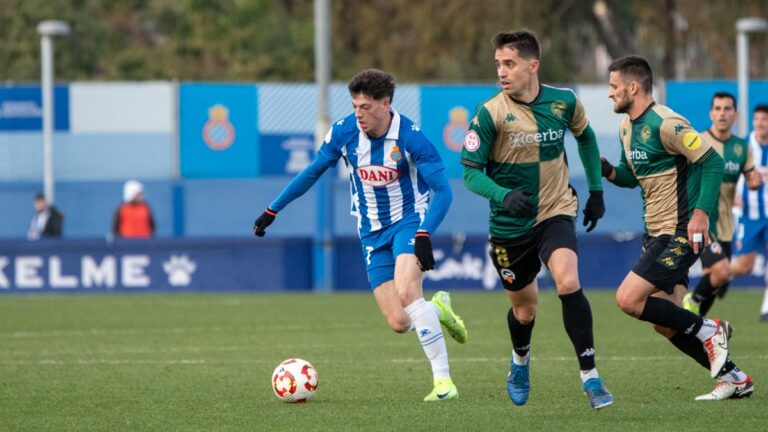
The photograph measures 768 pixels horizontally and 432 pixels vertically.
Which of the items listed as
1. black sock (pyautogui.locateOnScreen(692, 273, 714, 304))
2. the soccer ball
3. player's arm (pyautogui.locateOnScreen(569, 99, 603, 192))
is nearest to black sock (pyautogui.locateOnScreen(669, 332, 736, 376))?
player's arm (pyautogui.locateOnScreen(569, 99, 603, 192))

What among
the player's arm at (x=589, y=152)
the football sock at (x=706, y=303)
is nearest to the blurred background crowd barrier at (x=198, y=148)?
the football sock at (x=706, y=303)

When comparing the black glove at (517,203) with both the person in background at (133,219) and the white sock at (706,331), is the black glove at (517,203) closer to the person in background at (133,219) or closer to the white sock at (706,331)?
the white sock at (706,331)

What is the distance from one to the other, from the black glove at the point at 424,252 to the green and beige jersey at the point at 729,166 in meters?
5.64

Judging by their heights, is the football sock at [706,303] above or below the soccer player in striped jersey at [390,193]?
below

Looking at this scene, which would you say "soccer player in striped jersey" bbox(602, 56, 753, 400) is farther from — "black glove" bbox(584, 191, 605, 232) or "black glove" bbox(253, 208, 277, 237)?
"black glove" bbox(253, 208, 277, 237)

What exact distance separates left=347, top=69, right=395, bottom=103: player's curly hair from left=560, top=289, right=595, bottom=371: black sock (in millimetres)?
1777

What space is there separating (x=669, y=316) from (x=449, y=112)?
607 inches

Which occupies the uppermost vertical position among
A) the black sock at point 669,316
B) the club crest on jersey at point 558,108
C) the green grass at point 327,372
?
the club crest on jersey at point 558,108

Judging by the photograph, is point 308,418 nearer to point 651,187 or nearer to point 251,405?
point 251,405

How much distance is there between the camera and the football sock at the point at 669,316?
848 centimetres

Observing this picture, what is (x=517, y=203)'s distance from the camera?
25.4 feet

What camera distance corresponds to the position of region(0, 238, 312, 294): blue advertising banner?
2025cm

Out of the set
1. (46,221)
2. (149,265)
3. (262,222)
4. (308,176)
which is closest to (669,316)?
(308,176)

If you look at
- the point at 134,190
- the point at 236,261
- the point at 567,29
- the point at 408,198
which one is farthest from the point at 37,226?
the point at 567,29
